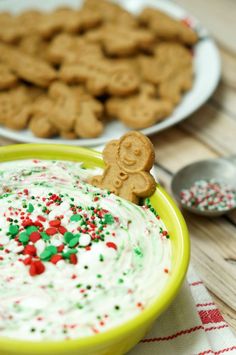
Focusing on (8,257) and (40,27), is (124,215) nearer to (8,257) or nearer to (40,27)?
(8,257)

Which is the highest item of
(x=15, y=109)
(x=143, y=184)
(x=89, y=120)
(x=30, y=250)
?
(x=143, y=184)

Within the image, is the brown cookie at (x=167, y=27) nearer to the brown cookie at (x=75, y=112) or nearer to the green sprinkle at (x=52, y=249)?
the brown cookie at (x=75, y=112)

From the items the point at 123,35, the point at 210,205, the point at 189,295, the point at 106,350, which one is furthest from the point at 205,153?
the point at 106,350

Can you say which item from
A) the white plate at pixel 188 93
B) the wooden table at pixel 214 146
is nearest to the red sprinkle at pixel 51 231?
the wooden table at pixel 214 146

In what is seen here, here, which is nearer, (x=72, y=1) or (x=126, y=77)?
(x=126, y=77)

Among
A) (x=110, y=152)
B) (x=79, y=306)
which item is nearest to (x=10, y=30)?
(x=110, y=152)

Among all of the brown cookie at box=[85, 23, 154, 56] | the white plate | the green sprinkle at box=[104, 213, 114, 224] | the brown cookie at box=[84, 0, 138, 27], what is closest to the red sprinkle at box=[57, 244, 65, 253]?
the green sprinkle at box=[104, 213, 114, 224]

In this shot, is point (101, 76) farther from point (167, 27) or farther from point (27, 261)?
point (27, 261)
